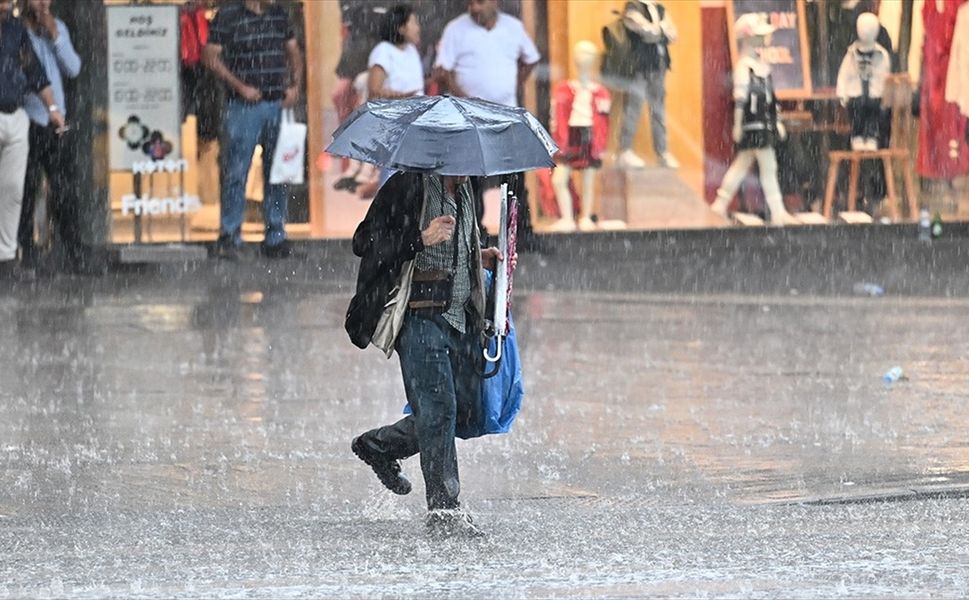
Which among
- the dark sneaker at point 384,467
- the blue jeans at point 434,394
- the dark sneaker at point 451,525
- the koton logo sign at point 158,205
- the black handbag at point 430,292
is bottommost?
the dark sneaker at point 451,525

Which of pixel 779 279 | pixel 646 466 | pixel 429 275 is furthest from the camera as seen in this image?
pixel 779 279

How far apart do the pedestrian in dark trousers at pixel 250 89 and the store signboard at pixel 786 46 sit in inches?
158

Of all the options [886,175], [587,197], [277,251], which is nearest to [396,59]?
[277,251]

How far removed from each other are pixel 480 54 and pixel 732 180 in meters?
2.60

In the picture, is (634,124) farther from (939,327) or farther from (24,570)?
(24,570)

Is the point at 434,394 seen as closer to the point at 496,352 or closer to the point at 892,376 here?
the point at 496,352

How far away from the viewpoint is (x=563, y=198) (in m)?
17.9

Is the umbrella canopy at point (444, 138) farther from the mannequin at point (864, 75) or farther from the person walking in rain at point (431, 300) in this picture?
the mannequin at point (864, 75)

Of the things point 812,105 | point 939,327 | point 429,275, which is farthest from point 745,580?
point 812,105

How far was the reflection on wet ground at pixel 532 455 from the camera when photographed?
24.2 ft

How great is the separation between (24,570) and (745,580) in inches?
99.6

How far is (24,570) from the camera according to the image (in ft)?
24.1

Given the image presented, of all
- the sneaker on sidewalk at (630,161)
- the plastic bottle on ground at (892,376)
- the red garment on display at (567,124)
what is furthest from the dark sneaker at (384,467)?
the sneaker on sidewalk at (630,161)

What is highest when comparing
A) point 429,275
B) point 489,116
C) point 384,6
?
point 384,6
